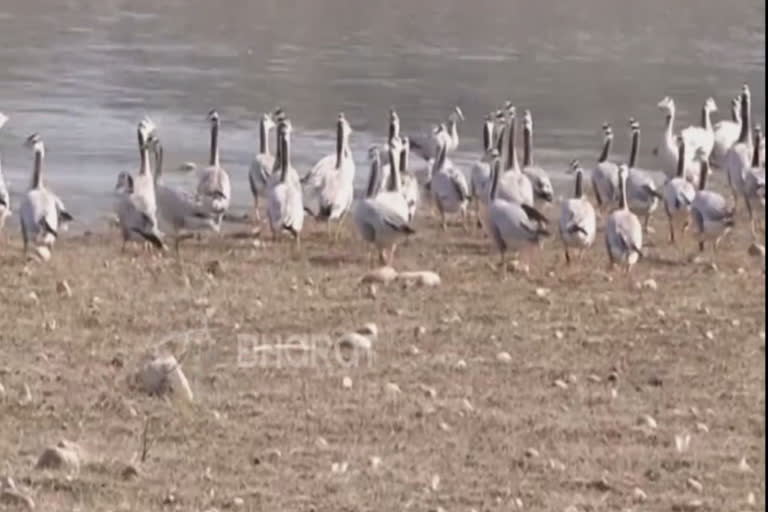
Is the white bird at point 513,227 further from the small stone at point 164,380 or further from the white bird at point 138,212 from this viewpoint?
the small stone at point 164,380

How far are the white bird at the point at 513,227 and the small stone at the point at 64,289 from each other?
344 centimetres

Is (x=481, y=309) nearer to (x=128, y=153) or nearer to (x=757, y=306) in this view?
(x=757, y=306)

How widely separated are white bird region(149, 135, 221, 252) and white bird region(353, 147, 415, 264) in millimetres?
1205

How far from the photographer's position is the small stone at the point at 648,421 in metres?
9.99

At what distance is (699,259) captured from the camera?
16.0 meters

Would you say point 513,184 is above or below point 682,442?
above

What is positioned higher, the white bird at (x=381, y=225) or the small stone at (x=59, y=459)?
the small stone at (x=59, y=459)

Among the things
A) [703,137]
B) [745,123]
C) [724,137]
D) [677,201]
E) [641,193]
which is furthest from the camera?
[724,137]

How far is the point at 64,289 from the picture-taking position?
13.2 m

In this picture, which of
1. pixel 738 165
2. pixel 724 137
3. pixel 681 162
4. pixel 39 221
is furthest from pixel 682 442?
pixel 724 137

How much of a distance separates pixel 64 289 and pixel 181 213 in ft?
9.29

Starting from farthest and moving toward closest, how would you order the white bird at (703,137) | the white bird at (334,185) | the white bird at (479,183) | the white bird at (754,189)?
1. the white bird at (703,137)
2. the white bird at (754,189)
3. the white bird at (479,183)
4. the white bird at (334,185)

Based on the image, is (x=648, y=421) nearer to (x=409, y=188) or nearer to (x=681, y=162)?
(x=409, y=188)

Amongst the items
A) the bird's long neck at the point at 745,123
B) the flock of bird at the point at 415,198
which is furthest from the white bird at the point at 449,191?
the bird's long neck at the point at 745,123
